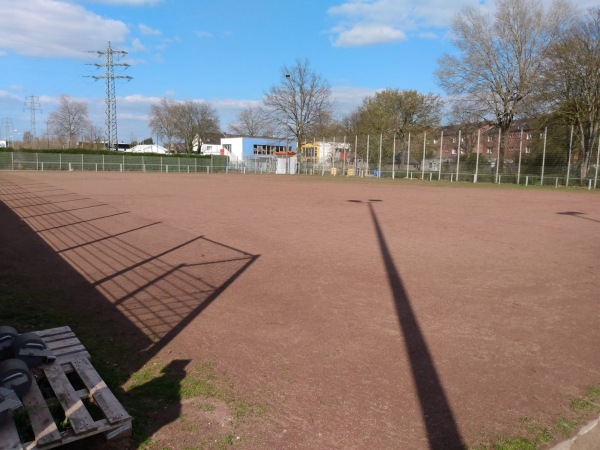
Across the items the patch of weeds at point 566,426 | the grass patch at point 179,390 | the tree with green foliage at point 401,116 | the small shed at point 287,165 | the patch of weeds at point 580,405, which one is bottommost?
the patch of weeds at point 566,426

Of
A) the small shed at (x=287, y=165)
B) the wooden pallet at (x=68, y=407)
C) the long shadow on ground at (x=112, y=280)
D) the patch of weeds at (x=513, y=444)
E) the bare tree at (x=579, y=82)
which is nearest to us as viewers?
the wooden pallet at (x=68, y=407)

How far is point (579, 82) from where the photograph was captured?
144 ft

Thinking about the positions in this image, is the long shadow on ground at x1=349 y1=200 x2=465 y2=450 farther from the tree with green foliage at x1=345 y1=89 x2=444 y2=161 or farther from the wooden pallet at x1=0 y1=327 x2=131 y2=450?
the tree with green foliage at x1=345 y1=89 x2=444 y2=161

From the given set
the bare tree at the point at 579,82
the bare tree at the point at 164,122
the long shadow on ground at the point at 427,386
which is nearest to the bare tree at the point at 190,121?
the bare tree at the point at 164,122

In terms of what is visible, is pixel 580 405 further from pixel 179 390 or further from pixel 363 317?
pixel 179 390

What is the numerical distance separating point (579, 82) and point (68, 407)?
5044cm

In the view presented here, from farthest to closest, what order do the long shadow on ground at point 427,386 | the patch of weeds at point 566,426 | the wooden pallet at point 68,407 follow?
the patch of weeds at point 566,426 → the long shadow on ground at point 427,386 → the wooden pallet at point 68,407

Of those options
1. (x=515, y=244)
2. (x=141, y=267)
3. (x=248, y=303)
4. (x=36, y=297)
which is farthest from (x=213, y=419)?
(x=515, y=244)

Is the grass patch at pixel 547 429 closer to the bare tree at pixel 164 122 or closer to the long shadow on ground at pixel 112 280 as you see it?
the long shadow on ground at pixel 112 280

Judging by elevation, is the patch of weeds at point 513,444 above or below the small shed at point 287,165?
below

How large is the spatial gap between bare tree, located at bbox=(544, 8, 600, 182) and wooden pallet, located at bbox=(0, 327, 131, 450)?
154 ft

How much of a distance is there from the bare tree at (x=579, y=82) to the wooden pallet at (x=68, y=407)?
154ft

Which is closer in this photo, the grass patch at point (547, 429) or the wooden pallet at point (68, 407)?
the wooden pallet at point (68, 407)

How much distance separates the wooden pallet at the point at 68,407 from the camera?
3.20 meters
